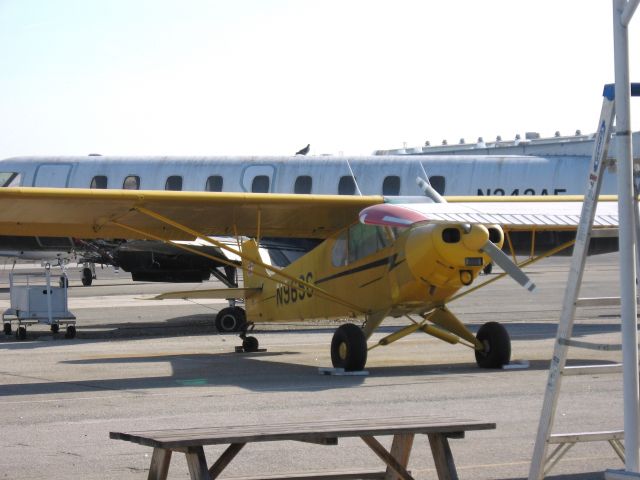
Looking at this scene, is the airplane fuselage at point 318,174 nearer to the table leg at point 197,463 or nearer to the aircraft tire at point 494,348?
the aircraft tire at point 494,348

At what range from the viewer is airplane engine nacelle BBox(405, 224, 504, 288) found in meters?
13.7

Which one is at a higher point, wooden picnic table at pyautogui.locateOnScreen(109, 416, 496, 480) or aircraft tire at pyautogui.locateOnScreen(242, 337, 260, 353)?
wooden picnic table at pyautogui.locateOnScreen(109, 416, 496, 480)

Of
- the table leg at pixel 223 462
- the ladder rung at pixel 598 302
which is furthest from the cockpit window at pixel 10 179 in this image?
the ladder rung at pixel 598 302

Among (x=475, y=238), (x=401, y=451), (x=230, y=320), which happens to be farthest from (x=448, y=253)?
(x=230, y=320)

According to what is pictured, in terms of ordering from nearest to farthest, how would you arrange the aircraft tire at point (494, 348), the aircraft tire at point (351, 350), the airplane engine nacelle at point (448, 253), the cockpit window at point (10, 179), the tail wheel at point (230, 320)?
the airplane engine nacelle at point (448, 253), the aircraft tire at point (351, 350), the aircraft tire at point (494, 348), the tail wheel at point (230, 320), the cockpit window at point (10, 179)

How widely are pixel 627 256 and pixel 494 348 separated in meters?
8.69

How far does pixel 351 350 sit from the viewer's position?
47.7ft

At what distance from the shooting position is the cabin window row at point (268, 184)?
1152 inches

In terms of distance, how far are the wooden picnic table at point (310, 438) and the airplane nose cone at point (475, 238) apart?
6436 mm

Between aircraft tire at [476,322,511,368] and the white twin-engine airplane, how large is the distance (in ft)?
43.6

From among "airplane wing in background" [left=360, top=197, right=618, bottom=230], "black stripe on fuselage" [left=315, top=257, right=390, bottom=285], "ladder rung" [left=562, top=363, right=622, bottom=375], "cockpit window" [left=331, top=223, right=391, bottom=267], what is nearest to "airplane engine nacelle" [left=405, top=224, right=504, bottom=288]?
"airplane wing in background" [left=360, top=197, right=618, bottom=230]

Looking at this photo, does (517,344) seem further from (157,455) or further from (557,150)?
(557,150)

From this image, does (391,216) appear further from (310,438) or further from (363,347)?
(310,438)

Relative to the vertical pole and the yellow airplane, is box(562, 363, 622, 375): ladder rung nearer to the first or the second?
the vertical pole
